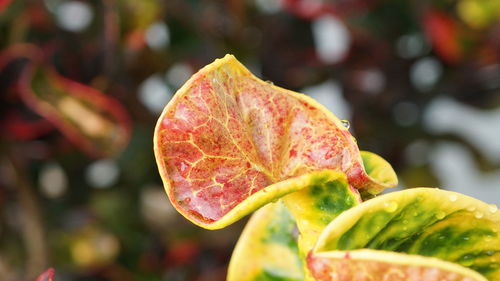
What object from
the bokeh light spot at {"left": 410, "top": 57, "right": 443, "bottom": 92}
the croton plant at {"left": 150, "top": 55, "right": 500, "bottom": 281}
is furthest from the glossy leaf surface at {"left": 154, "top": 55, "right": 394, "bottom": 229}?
the bokeh light spot at {"left": 410, "top": 57, "right": 443, "bottom": 92}

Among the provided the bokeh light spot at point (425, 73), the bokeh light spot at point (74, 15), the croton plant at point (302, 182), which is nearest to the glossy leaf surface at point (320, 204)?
the croton plant at point (302, 182)

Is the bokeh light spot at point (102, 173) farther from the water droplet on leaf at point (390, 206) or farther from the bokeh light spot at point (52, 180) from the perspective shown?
the water droplet on leaf at point (390, 206)

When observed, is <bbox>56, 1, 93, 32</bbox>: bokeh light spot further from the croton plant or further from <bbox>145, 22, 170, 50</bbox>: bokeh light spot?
the croton plant

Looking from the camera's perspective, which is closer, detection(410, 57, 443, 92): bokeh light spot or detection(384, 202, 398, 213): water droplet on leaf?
detection(384, 202, 398, 213): water droplet on leaf

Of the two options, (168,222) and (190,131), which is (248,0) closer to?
(168,222)

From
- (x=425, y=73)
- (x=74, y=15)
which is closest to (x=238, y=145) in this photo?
(x=74, y=15)

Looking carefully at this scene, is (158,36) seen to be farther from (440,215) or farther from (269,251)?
(440,215)
